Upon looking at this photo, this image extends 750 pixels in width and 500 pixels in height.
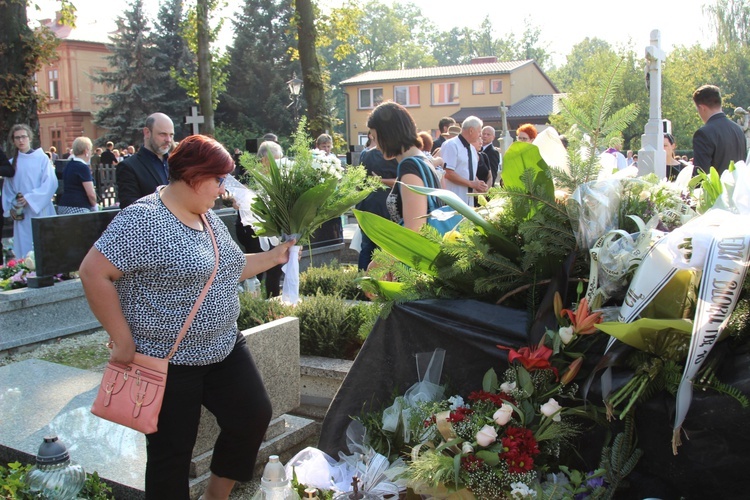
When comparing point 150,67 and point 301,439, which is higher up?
point 150,67

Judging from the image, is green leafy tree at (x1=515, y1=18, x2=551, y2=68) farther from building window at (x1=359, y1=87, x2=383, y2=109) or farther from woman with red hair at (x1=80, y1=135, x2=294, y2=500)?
woman with red hair at (x1=80, y1=135, x2=294, y2=500)

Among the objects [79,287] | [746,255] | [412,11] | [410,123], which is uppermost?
[412,11]

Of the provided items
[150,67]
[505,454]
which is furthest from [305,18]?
[150,67]

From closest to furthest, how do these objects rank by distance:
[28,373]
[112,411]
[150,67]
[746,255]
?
1. [746,255]
2. [112,411]
3. [28,373]
4. [150,67]

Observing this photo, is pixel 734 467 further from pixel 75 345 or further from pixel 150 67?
pixel 150 67

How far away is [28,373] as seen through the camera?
5160 millimetres

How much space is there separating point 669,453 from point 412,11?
333 ft

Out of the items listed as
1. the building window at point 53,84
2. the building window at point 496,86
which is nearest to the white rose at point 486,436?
the building window at point 496,86

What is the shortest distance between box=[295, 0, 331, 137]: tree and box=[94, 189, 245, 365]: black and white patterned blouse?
11.8 m

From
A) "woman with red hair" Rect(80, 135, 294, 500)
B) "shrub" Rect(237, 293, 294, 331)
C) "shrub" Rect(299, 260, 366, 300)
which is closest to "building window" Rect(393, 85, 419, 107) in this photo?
"shrub" Rect(299, 260, 366, 300)

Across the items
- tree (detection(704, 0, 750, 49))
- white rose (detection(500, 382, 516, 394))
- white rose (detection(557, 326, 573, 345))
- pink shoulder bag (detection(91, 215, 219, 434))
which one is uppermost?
tree (detection(704, 0, 750, 49))

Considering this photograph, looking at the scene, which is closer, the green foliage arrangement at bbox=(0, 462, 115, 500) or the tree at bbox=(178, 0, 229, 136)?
the green foliage arrangement at bbox=(0, 462, 115, 500)

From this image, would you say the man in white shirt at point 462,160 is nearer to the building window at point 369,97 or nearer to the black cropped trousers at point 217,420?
the black cropped trousers at point 217,420

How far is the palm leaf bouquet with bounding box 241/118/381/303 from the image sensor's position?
3564 mm
